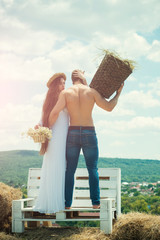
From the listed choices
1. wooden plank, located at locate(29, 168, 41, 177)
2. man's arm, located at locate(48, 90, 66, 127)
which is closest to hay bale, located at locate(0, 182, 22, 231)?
wooden plank, located at locate(29, 168, 41, 177)

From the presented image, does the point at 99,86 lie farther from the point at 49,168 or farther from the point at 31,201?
the point at 31,201

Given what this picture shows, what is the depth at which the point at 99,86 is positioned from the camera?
503cm

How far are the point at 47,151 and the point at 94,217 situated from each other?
1.21 metres

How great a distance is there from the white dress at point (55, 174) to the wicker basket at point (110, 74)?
2.70 ft

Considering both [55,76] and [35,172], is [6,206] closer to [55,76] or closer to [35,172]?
[35,172]

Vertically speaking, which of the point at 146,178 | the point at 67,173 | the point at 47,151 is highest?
the point at 47,151

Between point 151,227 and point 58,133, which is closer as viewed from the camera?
point 151,227

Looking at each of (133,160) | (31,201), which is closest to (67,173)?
(31,201)

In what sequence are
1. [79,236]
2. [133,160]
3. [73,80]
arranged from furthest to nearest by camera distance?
[133,160]
[73,80]
[79,236]

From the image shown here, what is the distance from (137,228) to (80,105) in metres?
1.95

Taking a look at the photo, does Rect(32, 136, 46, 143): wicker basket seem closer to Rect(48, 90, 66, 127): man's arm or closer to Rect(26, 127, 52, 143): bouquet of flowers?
Rect(26, 127, 52, 143): bouquet of flowers

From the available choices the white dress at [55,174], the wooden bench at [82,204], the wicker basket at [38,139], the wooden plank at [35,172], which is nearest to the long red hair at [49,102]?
the white dress at [55,174]

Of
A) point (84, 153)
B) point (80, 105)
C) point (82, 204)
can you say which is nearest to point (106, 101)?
point (80, 105)

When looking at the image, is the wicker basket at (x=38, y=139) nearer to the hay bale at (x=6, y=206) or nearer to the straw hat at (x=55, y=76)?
the straw hat at (x=55, y=76)
